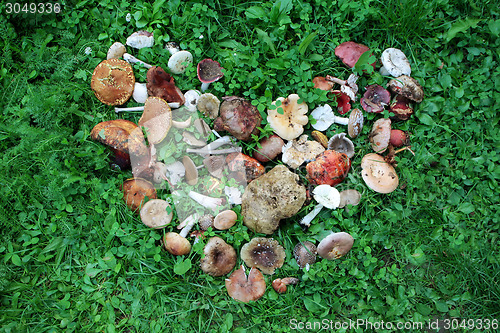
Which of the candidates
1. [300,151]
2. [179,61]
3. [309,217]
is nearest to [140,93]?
[179,61]

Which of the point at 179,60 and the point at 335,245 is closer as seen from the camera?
the point at 335,245

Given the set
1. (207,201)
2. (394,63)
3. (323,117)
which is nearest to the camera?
(207,201)

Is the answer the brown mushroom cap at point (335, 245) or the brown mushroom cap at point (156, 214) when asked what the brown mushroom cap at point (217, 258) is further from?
the brown mushroom cap at point (335, 245)

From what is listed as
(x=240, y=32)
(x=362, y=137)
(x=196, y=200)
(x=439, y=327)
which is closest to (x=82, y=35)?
(x=240, y=32)

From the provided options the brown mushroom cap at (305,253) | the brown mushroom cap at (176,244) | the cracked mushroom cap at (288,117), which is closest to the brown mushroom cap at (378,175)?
the cracked mushroom cap at (288,117)

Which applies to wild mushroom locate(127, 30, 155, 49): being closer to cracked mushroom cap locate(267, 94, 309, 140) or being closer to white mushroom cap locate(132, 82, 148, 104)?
white mushroom cap locate(132, 82, 148, 104)

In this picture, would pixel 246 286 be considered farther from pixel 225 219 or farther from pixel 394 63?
pixel 394 63

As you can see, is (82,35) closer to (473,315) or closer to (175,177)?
(175,177)

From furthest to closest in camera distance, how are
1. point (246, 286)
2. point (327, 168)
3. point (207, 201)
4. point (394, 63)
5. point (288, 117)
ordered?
1. point (394, 63)
2. point (288, 117)
3. point (207, 201)
4. point (327, 168)
5. point (246, 286)
